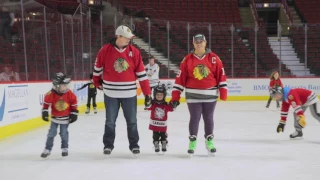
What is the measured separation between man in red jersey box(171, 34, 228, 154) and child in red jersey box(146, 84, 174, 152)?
24 cm

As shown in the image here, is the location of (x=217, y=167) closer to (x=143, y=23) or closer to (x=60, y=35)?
(x=60, y=35)

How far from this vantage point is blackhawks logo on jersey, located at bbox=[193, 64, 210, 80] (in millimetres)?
4238

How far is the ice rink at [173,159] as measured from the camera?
3.61 m

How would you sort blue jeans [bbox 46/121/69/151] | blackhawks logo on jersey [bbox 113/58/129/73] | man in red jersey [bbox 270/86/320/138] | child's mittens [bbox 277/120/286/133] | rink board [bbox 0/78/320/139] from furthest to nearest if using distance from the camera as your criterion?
rink board [bbox 0/78/320/139] < child's mittens [bbox 277/120/286/133] < man in red jersey [bbox 270/86/320/138] < blue jeans [bbox 46/121/69/151] < blackhawks logo on jersey [bbox 113/58/129/73]

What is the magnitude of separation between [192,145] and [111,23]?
27.5 ft

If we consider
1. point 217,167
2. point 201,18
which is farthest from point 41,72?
point 201,18

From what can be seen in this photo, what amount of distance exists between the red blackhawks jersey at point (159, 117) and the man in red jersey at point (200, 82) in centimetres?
23

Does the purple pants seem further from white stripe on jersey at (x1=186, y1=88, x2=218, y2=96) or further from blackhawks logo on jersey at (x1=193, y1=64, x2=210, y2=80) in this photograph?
blackhawks logo on jersey at (x1=193, y1=64, x2=210, y2=80)

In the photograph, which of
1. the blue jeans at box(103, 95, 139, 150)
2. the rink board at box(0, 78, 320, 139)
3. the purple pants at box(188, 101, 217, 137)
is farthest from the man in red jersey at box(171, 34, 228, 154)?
the rink board at box(0, 78, 320, 139)

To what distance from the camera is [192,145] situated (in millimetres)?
4383

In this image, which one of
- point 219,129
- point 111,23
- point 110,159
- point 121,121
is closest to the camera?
point 110,159

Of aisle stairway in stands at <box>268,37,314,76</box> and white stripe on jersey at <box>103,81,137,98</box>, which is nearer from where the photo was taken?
white stripe on jersey at <box>103,81,137,98</box>

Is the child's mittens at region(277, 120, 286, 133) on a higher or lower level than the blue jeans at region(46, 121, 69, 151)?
lower

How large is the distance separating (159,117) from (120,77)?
630mm
